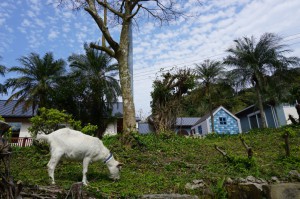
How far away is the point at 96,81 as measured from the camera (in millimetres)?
27719

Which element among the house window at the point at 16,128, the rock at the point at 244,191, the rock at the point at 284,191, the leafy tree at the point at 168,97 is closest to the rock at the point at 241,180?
the rock at the point at 244,191

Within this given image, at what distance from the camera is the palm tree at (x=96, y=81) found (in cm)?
2773

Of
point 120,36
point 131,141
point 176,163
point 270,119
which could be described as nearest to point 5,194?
point 176,163

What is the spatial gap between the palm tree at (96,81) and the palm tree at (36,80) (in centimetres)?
210

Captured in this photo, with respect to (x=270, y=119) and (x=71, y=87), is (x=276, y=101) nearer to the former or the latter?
(x=270, y=119)

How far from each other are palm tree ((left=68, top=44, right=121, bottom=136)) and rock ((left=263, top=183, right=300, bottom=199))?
2337 cm

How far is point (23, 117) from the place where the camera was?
30188 mm

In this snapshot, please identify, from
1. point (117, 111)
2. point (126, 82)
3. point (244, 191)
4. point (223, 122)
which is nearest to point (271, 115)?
point (223, 122)

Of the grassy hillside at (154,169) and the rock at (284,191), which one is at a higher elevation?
the grassy hillside at (154,169)

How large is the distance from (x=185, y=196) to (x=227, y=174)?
2668mm

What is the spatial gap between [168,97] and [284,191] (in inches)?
589

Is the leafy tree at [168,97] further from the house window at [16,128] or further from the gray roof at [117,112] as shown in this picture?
the house window at [16,128]

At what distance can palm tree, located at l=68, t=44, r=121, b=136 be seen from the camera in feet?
91.0

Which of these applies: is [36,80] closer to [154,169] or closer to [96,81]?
[96,81]
